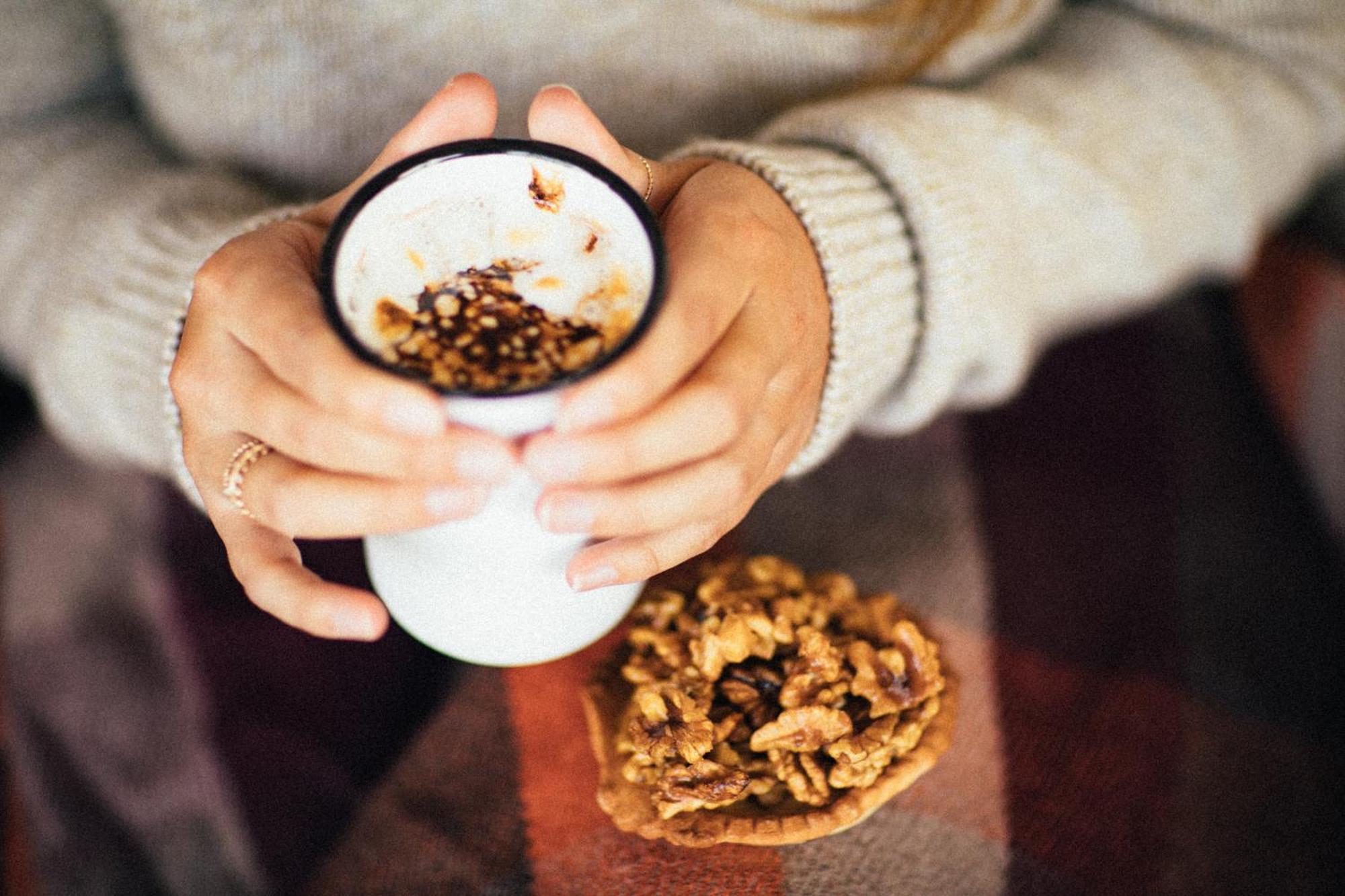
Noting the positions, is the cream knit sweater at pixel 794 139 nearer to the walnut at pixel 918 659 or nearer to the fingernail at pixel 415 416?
the walnut at pixel 918 659

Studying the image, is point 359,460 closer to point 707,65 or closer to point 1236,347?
point 707,65

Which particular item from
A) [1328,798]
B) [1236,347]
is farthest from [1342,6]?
[1328,798]

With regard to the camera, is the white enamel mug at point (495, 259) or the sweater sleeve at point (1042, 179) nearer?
the white enamel mug at point (495, 259)

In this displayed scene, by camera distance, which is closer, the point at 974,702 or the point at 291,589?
the point at 291,589

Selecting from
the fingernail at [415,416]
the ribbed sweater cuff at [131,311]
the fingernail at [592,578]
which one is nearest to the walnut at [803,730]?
the fingernail at [592,578]

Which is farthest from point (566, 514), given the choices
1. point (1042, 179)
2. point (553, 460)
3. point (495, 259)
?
point (1042, 179)

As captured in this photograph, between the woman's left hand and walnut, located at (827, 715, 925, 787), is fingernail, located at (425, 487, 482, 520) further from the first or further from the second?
walnut, located at (827, 715, 925, 787)

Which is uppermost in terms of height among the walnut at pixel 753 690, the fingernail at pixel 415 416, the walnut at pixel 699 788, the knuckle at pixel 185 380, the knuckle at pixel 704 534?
the fingernail at pixel 415 416

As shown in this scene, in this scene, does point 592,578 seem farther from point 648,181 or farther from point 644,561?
point 648,181
